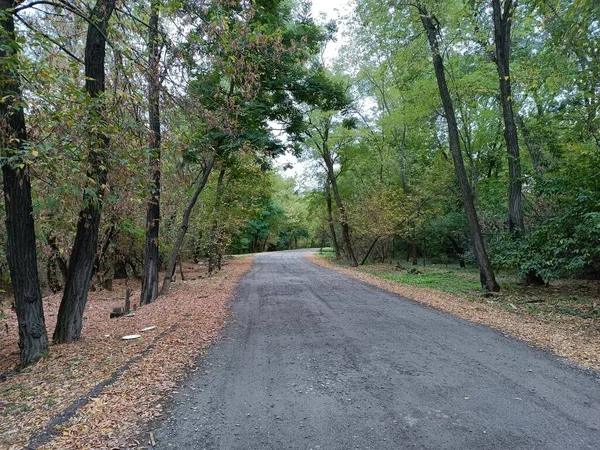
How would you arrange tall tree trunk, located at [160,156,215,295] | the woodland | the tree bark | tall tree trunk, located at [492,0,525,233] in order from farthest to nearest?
the tree bark < tall tree trunk, located at [160,156,215,295] < tall tree trunk, located at [492,0,525,233] < the woodland

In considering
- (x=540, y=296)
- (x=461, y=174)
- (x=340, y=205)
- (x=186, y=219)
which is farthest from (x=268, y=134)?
(x=340, y=205)

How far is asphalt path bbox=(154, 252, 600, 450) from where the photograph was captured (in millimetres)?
2730

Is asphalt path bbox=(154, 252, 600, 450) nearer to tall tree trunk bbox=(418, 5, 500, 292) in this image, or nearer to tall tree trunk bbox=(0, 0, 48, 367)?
tall tree trunk bbox=(0, 0, 48, 367)

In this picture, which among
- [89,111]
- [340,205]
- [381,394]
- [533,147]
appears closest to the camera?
[381,394]

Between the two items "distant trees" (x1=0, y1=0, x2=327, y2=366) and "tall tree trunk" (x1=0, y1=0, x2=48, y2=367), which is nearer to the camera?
"distant trees" (x1=0, y1=0, x2=327, y2=366)

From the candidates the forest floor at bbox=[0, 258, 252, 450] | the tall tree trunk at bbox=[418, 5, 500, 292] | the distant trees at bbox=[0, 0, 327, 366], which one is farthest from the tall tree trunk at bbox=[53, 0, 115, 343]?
the tall tree trunk at bbox=[418, 5, 500, 292]

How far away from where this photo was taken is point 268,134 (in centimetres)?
1063

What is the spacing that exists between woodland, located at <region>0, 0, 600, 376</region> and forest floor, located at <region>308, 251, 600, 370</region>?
2.53 feet

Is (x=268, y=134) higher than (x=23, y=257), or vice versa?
(x=268, y=134)

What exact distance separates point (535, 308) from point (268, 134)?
8214 millimetres

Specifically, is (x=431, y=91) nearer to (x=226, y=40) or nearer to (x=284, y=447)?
(x=226, y=40)

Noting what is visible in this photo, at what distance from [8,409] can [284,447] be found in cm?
276

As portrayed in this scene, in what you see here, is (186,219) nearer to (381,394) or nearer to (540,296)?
(381,394)

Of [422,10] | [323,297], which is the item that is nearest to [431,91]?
[422,10]
